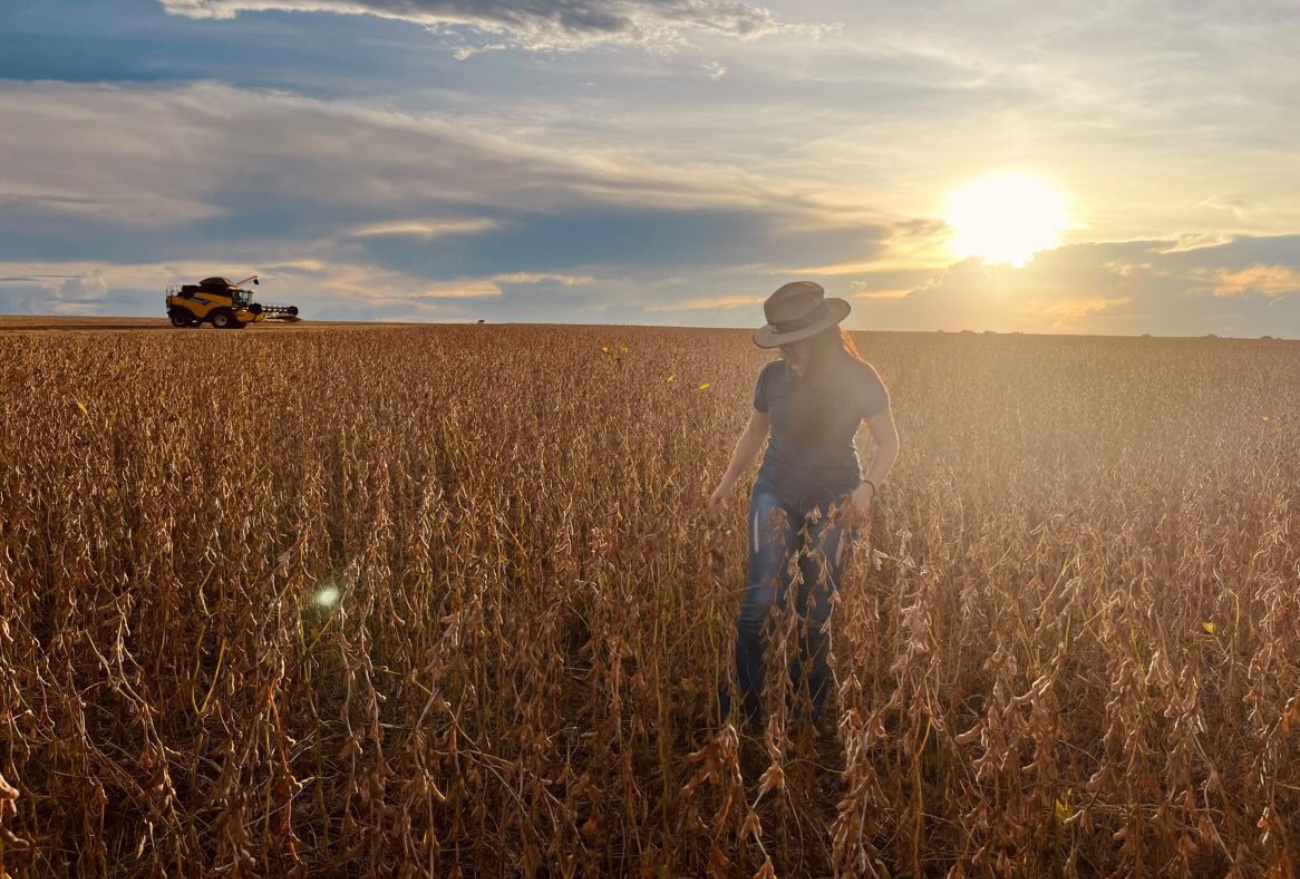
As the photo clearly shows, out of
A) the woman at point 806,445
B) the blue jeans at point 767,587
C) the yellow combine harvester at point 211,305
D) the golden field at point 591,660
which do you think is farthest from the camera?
the yellow combine harvester at point 211,305

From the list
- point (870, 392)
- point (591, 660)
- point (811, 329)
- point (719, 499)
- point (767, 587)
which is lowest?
point (591, 660)

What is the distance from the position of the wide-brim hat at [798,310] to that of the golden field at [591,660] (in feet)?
2.81

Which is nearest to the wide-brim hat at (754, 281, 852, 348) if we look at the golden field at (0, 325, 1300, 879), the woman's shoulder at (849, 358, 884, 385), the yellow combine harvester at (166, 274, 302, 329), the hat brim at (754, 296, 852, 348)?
the hat brim at (754, 296, 852, 348)

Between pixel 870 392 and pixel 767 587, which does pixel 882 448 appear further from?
pixel 767 587

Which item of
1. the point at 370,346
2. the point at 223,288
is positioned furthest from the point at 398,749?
the point at 223,288

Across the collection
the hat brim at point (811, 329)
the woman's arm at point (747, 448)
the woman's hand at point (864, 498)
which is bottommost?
the woman's hand at point (864, 498)

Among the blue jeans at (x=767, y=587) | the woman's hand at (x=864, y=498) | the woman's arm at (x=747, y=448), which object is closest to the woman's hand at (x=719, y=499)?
the woman's arm at (x=747, y=448)

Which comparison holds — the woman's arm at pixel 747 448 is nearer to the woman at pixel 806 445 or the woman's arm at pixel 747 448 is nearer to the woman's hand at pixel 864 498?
the woman at pixel 806 445

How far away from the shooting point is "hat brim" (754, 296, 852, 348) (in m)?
3.18

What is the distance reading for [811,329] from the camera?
3180mm

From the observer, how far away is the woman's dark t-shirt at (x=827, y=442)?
3334mm

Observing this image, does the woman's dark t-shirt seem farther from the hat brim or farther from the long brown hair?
the hat brim

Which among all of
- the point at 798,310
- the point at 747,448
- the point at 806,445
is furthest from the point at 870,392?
the point at 747,448

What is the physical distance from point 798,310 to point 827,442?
0.54 m
